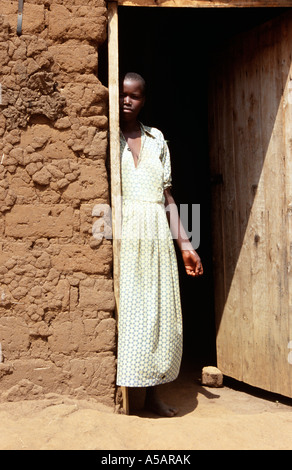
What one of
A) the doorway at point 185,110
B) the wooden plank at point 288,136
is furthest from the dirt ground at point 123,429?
the doorway at point 185,110

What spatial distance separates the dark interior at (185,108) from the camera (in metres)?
4.95

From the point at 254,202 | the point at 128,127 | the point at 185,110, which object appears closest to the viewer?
the point at 128,127

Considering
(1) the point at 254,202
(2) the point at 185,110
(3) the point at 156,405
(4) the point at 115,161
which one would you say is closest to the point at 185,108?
(2) the point at 185,110

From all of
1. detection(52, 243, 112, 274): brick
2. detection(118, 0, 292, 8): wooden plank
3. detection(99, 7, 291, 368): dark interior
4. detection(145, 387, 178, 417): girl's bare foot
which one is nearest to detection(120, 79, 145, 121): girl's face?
detection(118, 0, 292, 8): wooden plank

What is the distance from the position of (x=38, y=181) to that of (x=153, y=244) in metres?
0.78

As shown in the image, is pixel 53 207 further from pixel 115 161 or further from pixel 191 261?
pixel 191 261

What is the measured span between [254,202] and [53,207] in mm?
1503

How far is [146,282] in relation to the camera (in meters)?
3.28

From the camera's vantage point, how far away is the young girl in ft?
10.5

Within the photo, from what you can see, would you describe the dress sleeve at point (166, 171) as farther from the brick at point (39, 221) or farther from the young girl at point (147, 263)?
the brick at point (39, 221)

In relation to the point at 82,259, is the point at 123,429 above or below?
below

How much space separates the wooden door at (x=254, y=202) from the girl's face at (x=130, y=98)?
0.91 m

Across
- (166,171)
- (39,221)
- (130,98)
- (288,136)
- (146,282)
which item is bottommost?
(146,282)

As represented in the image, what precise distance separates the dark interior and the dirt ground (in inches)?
61.9
